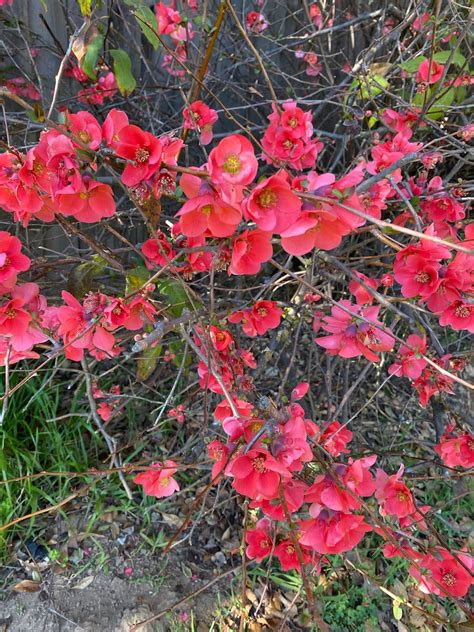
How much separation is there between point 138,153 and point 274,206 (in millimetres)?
228

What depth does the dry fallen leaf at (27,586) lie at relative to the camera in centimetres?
181

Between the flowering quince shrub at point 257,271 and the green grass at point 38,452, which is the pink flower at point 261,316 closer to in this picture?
the flowering quince shrub at point 257,271

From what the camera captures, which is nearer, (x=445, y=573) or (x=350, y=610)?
(x=445, y=573)

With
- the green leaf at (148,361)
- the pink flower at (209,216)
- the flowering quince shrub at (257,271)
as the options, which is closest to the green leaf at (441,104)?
the flowering quince shrub at (257,271)

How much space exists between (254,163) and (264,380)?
1393 millimetres

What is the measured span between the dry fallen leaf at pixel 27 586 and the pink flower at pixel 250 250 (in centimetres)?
143

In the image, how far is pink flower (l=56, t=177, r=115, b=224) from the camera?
35.4 inches

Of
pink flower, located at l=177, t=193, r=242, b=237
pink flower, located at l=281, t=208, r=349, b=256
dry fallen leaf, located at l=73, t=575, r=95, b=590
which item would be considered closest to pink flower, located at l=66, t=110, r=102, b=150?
pink flower, located at l=177, t=193, r=242, b=237

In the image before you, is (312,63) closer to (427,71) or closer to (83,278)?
(427,71)

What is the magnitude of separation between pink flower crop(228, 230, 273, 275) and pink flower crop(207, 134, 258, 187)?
0.43ft

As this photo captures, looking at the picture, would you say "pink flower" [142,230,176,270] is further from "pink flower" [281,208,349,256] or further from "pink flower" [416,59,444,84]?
"pink flower" [416,59,444,84]

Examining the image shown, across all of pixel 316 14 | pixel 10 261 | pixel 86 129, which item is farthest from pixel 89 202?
pixel 316 14

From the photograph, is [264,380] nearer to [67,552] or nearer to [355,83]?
[67,552]

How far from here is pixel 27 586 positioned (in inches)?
71.4
